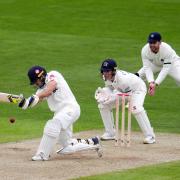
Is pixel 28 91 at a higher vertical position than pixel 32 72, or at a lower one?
lower

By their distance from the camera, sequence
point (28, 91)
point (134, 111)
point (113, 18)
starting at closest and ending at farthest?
point (134, 111), point (28, 91), point (113, 18)

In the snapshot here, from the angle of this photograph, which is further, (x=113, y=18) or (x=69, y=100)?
(x=113, y=18)

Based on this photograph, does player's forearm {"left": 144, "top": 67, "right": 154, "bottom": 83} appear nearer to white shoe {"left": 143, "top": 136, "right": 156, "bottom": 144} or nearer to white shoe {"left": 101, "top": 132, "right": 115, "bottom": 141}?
white shoe {"left": 101, "top": 132, "right": 115, "bottom": 141}

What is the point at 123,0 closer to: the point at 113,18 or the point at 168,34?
the point at 113,18

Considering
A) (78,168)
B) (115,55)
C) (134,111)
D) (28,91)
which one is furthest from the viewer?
(115,55)

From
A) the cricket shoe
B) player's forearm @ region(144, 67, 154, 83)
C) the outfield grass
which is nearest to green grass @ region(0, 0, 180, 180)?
the outfield grass

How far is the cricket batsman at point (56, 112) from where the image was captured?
14391 millimetres

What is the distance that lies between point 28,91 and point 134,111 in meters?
6.03

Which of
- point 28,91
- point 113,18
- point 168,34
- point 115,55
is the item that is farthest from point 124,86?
point 113,18

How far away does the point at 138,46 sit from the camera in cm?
2820

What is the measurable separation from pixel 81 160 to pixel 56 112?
38.0 inches

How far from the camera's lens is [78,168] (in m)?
13.8

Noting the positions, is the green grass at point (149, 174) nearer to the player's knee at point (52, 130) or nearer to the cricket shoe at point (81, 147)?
the cricket shoe at point (81, 147)

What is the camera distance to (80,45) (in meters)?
28.2
